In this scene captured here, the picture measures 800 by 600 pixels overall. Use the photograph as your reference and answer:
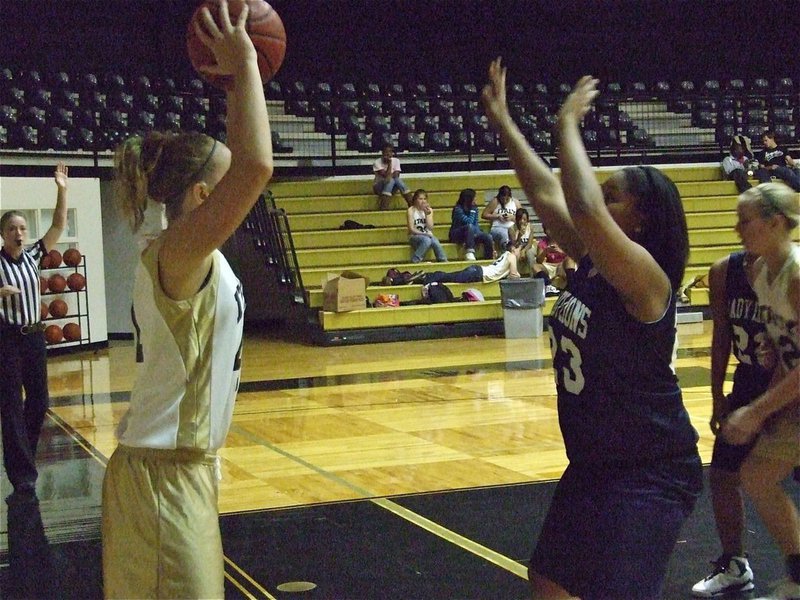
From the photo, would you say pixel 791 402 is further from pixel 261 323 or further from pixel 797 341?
pixel 261 323

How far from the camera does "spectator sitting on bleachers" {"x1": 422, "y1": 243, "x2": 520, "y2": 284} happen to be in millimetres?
14969

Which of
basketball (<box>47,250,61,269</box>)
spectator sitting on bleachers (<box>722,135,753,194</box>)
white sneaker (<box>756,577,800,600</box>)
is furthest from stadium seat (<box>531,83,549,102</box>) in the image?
white sneaker (<box>756,577,800,600</box>)

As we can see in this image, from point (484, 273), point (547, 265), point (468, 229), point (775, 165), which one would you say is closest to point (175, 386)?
point (484, 273)

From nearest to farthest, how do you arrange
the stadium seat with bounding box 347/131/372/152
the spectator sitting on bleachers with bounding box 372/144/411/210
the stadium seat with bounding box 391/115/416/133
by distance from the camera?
the spectator sitting on bleachers with bounding box 372/144/411/210, the stadium seat with bounding box 347/131/372/152, the stadium seat with bounding box 391/115/416/133

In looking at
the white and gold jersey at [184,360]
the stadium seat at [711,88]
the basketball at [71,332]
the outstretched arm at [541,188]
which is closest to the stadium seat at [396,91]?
the stadium seat at [711,88]

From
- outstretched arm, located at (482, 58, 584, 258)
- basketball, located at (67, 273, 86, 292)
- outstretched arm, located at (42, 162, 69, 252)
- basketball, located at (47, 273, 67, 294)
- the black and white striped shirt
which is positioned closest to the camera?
outstretched arm, located at (482, 58, 584, 258)

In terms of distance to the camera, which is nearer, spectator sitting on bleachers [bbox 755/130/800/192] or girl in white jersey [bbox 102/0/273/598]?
girl in white jersey [bbox 102/0/273/598]

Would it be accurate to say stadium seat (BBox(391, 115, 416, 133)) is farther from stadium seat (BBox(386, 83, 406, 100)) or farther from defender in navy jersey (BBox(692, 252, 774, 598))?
defender in navy jersey (BBox(692, 252, 774, 598))

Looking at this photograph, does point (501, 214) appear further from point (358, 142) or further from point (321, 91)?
point (321, 91)

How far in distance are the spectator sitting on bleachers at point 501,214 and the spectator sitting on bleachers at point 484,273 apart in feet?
2.67

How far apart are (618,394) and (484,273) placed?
490 inches

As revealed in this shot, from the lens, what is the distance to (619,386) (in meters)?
2.66

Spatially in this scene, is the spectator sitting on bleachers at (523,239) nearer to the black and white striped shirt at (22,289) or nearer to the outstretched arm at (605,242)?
the black and white striped shirt at (22,289)

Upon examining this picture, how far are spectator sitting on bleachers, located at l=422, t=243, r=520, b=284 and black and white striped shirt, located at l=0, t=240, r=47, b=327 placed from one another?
8.56 m
